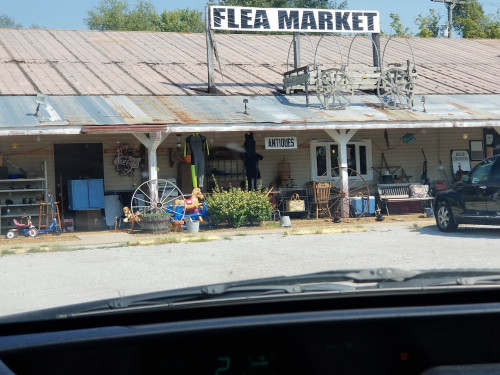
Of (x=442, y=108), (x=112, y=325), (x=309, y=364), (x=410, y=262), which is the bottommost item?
(x=410, y=262)

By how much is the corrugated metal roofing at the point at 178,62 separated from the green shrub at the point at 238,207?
424cm

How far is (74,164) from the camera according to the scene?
19781 millimetres

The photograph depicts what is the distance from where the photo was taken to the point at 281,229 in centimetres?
1738

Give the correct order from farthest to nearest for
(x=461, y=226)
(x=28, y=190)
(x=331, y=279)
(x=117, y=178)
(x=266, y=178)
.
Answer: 1. (x=266, y=178)
2. (x=117, y=178)
3. (x=28, y=190)
4. (x=461, y=226)
5. (x=331, y=279)

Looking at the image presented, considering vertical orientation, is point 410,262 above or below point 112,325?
below

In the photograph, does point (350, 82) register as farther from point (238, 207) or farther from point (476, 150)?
point (238, 207)

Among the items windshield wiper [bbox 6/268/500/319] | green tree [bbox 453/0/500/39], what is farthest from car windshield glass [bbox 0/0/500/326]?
green tree [bbox 453/0/500/39]

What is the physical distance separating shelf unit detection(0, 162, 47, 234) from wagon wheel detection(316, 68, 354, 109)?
8.05m

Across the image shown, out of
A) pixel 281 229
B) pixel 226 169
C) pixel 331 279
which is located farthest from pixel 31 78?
pixel 331 279

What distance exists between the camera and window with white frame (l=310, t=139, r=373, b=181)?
22.1 meters

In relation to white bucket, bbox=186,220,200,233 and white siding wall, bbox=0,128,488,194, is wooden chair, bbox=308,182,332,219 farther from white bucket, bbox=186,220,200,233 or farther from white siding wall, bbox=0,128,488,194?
white bucket, bbox=186,220,200,233

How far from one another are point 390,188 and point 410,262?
33.8ft

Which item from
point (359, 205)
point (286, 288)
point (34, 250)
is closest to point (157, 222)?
point (34, 250)

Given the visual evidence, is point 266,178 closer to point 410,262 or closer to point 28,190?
point 28,190
